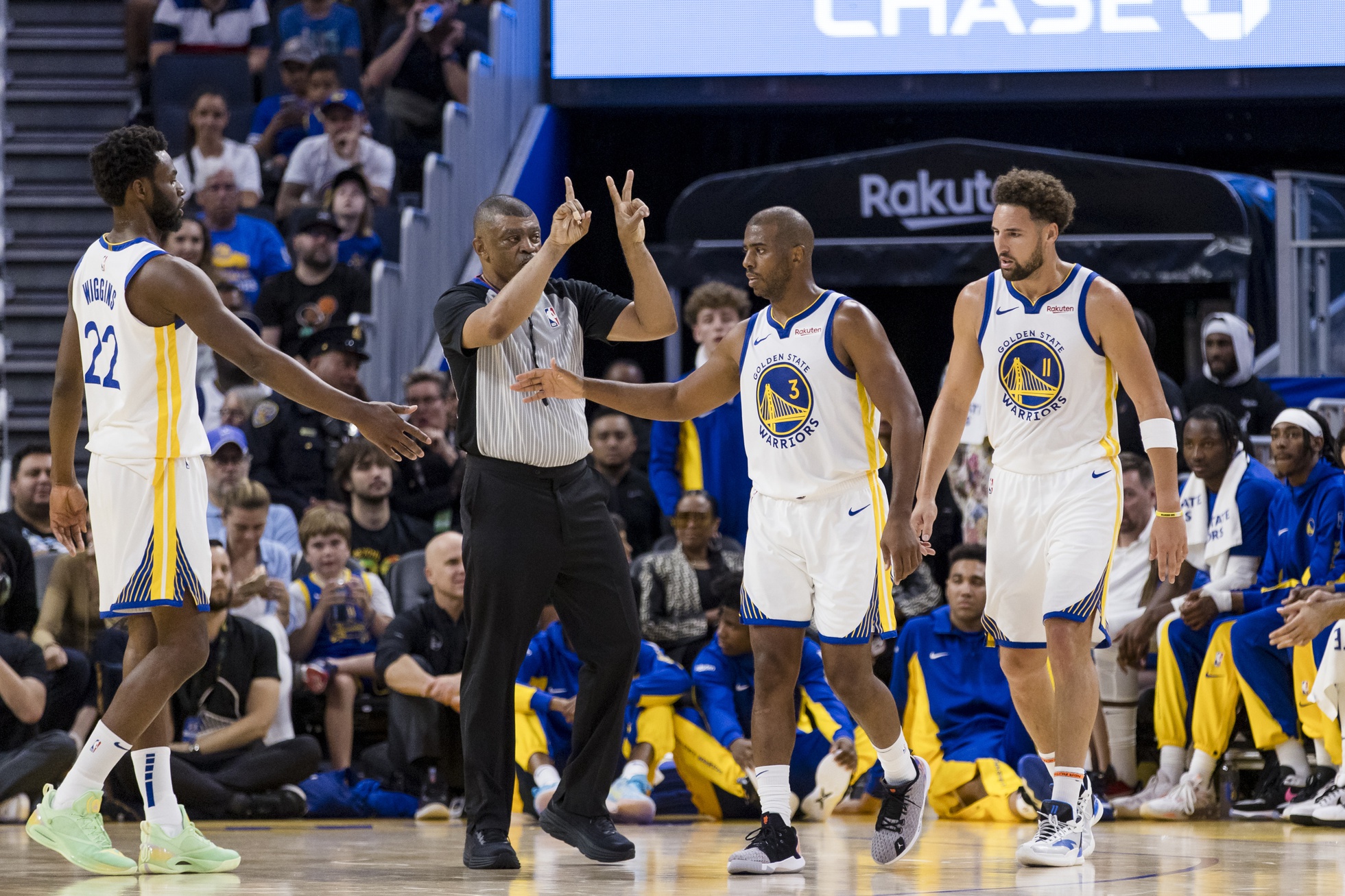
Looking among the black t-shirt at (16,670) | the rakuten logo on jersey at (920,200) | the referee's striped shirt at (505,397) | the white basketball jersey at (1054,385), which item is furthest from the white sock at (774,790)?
the rakuten logo on jersey at (920,200)

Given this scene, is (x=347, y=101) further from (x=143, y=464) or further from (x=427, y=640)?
(x=143, y=464)

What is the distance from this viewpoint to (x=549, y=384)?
17.5 feet

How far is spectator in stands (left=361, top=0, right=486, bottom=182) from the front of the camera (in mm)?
12859

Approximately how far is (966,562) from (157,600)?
412cm

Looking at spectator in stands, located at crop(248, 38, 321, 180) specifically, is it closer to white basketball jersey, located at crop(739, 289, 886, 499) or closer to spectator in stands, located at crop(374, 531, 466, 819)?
spectator in stands, located at crop(374, 531, 466, 819)

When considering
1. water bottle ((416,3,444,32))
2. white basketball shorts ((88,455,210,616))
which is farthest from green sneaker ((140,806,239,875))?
water bottle ((416,3,444,32))

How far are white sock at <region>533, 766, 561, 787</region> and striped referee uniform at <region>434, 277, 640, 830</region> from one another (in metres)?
2.07

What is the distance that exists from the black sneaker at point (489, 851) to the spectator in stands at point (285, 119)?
7.97 meters

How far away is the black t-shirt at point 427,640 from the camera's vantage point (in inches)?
319

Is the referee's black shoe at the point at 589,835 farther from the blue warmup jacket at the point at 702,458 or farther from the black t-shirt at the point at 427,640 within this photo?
the blue warmup jacket at the point at 702,458

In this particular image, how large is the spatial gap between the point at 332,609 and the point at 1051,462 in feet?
13.7

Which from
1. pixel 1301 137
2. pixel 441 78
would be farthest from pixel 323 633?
pixel 1301 137

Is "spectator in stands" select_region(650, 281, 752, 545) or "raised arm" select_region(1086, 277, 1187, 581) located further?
"spectator in stands" select_region(650, 281, 752, 545)

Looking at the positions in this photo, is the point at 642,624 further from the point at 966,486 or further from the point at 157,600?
the point at 157,600
